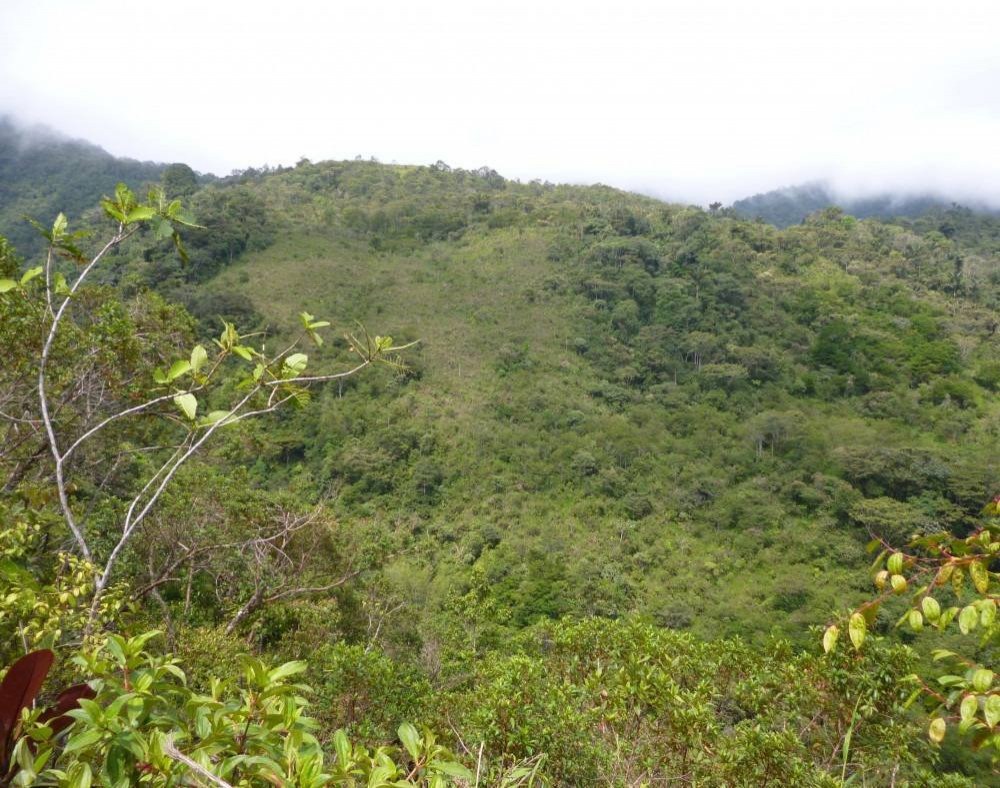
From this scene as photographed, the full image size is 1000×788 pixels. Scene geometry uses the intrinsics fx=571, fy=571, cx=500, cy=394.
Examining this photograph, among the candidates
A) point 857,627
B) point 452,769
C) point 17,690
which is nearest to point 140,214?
point 17,690

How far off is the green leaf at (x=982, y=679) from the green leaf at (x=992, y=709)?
26 millimetres

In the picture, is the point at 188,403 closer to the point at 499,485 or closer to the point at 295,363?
the point at 295,363

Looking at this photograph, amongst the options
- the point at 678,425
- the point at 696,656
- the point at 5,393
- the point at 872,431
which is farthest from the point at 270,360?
the point at 872,431

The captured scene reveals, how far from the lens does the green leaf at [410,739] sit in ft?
3.03

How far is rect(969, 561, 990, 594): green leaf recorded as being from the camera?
0.95 metres

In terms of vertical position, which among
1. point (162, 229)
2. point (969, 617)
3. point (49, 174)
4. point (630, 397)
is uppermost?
point (49, 174)

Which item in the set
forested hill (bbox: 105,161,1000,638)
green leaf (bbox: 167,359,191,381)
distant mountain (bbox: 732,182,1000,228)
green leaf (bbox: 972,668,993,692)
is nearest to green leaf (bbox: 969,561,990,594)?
green leaf (bbox: 972,668,993,692)

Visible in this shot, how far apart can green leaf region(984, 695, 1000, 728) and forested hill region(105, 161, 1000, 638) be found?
411 inches

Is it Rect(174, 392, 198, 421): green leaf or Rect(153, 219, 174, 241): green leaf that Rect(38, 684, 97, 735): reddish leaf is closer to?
Rect(174, 392, 198, 421): green leaf

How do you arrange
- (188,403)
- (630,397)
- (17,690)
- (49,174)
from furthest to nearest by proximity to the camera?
(49,174), (630,397), (188,403), (17,690)

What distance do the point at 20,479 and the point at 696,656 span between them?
15.3 feet

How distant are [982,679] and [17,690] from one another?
151cm

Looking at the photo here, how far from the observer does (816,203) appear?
80.1 meters

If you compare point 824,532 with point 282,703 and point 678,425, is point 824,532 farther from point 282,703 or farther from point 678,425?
point 282,703
